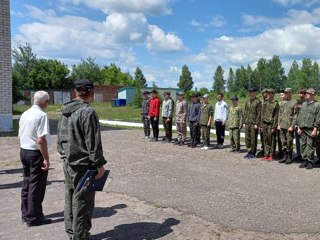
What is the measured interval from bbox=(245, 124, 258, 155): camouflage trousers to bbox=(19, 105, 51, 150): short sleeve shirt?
21.8 ft

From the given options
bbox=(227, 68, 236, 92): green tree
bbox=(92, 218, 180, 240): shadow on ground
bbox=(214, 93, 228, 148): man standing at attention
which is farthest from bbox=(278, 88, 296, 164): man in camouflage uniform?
bbox=(227, 68, 236, 92): green tree

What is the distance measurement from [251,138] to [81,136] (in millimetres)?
7145

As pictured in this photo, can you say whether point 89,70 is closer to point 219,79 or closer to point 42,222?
point 219,79

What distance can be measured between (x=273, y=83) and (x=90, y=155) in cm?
8831

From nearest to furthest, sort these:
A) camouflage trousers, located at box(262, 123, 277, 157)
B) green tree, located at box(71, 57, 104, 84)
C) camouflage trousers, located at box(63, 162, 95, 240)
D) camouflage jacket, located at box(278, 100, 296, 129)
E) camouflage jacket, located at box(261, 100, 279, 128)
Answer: camouflage trousers, located at box(63, 162, 95, 240)
camouflage jacket, located at box(278, 100, 296, 129)
camouflage jacket, located at box(261, 100, 279, 128)
camouflage trousers, located at box(262, 123, 277, 157)
green tree, located at box(71, 57, 104, 84)

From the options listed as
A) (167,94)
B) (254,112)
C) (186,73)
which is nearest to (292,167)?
(254,112)

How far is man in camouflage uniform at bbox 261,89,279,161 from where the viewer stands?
30.9 feet

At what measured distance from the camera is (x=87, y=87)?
3951mm

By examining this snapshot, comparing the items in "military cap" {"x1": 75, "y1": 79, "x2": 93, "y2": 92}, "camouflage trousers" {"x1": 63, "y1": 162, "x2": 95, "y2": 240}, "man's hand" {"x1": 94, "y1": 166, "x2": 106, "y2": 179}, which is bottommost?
"camouflage trousers" {"x1": 63, "y1": 162, "x2": 95, "y2": 240}

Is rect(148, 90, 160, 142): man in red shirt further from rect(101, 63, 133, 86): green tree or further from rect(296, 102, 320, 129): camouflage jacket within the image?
rect(101, 63, 133, 86): green tree

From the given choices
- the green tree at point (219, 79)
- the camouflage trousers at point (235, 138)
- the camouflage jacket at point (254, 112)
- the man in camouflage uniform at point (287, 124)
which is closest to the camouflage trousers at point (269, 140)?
the man in camouflage uniform at point (287, 124)

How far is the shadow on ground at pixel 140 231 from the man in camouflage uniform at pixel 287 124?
17.3ft

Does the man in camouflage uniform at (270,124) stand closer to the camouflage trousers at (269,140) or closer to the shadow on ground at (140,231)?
the camouflage trousers at (269,140)

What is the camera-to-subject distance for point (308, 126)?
27.6 feet
